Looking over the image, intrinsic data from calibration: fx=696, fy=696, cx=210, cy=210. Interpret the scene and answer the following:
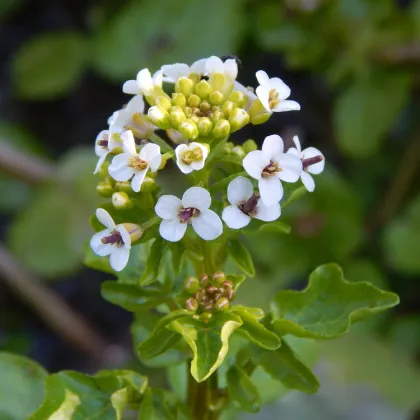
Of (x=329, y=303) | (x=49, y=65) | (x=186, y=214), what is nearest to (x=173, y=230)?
(x=186, y=214)

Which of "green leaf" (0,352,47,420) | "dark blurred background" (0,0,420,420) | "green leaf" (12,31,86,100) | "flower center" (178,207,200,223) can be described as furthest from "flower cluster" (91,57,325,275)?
"green leaf" (12,31,86,100)

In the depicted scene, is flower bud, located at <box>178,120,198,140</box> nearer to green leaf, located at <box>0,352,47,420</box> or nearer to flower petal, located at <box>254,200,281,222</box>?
flower petal, located at <box>254,200,281,222</box>

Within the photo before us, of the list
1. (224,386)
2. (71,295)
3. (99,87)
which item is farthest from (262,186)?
(99,87)

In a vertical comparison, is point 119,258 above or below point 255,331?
above

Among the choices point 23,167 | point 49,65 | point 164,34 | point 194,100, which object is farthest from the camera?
point 49,65

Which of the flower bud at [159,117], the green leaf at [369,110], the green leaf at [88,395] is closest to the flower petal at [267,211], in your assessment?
the flower bud at [159,117]

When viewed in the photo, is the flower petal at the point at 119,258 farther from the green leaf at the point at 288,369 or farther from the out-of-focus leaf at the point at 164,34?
the out-of-focus leaf at the point at 164,34

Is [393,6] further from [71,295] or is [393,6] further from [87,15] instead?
[71,295]

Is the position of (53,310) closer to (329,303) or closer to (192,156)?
(329,303)
